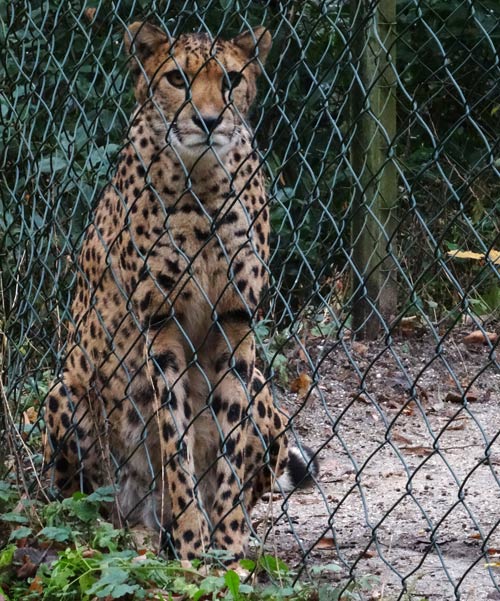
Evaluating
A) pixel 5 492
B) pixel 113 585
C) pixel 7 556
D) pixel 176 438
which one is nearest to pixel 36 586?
pixel 7 556

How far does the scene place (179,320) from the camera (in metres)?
3.66

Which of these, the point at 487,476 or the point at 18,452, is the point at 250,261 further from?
the point at 487,476

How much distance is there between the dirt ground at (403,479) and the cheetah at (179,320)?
10.3 inches

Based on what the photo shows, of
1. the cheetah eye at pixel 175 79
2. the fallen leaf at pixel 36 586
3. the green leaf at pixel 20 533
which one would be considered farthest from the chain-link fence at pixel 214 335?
the fallen leaf at pixel 36 586

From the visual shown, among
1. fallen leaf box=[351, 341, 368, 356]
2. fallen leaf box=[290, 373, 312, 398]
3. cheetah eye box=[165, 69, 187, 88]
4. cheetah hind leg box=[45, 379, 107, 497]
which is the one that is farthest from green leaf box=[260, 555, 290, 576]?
fallen leaf box=[351, 341, 368, 356]

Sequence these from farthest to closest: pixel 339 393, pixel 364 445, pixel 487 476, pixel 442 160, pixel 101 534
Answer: pixel 442 160 → pixel 339 393 → pixel 364 445 → pixel 487 476 → pixel 101 534

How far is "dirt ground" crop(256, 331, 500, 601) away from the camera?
9.24 ft

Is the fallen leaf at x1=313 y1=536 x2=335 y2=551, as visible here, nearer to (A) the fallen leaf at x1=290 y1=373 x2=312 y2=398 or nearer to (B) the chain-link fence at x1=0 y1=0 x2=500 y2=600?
(B) the chain-link fence at x1=0 y1=0 x2=500 y2=600

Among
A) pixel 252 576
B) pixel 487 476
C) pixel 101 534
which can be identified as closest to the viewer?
pixel 252 576

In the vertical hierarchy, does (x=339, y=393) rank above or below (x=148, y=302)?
below

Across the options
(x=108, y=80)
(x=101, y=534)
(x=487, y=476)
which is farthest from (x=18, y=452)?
(x=487, y=476)

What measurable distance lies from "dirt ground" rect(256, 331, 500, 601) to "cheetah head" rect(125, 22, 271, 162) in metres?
0.79

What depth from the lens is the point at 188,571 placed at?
286 cm

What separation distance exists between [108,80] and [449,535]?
6.24 ft
